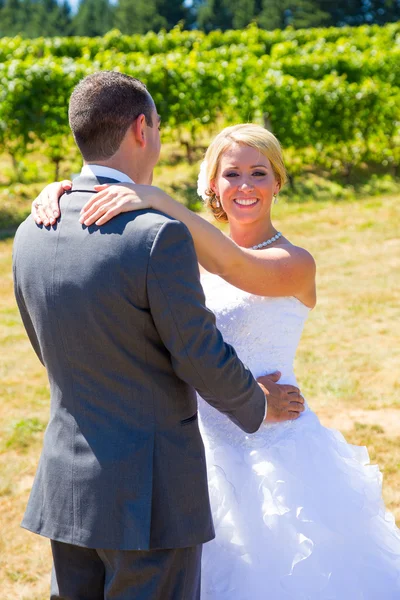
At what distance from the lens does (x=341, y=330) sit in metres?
7.22

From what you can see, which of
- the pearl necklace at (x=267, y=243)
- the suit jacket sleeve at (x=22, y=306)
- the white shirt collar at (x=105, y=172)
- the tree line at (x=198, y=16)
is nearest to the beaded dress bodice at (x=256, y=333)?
the pearl necklace at (x=267, y=243)

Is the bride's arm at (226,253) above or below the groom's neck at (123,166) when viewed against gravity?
below

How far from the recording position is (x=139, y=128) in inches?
87.7

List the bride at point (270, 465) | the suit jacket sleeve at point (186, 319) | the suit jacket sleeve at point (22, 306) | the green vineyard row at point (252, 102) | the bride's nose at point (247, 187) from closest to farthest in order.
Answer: the suit jacket sleeve at point (186, 319) → the suit jacket sleeve at point (22, 306) → the bride at point (270, 465) → the bride's nose at point (247, 187) → the green vineyard row at point (252, 102)

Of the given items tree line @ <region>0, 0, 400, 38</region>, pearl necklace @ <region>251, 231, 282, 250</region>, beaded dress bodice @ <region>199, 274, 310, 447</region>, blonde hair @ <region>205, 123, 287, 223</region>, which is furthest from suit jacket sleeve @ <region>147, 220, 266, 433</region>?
tree line @ <region>0, 0, 400, 38</region>

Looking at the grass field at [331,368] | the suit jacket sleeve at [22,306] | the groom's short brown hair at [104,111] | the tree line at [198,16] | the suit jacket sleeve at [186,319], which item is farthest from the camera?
the tree line at [198,16]

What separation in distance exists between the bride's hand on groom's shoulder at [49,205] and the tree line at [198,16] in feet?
172

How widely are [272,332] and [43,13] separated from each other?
79012 millimetres

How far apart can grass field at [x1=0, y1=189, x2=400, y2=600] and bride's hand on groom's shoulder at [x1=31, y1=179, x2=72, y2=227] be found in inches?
96.5

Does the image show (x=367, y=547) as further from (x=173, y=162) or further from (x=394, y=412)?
(x=173, y=162)

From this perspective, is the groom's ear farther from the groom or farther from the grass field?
the grass field

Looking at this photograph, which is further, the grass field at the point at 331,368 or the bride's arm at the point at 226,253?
the grass field at the point at 331,368

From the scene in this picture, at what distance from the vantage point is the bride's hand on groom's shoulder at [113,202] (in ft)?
6.84

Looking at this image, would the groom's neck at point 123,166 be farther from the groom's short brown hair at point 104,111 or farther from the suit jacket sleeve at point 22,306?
the suit jacket sleeve at point 22,306
